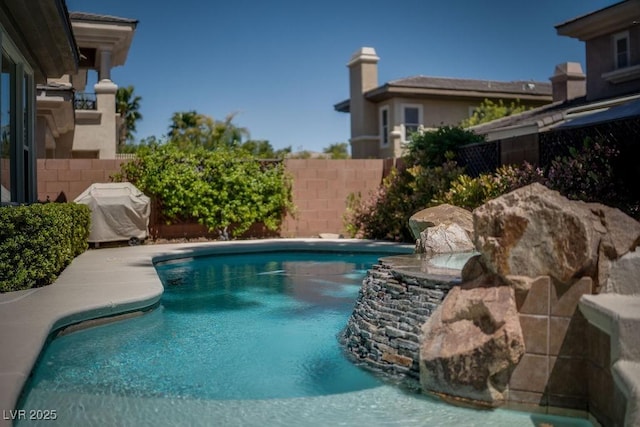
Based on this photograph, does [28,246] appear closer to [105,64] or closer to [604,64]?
[604,64]

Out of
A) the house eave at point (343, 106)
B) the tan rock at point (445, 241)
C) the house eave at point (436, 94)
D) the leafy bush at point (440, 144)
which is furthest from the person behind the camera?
the house eave at point (343, 106)

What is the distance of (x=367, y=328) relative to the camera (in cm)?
578

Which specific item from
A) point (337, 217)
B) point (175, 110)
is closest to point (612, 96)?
point (337, 217)

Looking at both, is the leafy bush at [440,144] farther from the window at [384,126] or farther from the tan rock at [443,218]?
the window at [384,126]

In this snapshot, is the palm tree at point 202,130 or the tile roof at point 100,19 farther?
the palm tree at point 202,130

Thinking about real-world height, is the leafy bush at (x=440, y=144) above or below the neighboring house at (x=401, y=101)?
below

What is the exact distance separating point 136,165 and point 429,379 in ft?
43.1

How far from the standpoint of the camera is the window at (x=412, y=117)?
963 inches

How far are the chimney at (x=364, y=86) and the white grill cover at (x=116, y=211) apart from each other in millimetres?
12256

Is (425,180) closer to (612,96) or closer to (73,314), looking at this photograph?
(612,96)

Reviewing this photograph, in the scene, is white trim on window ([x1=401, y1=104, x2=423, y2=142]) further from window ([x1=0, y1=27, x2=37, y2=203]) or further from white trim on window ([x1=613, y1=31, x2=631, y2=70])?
window ([x1=0, y1=27, x2=37, y2=203])

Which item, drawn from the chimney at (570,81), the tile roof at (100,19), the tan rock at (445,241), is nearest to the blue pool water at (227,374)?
the tan rock at (445,241)

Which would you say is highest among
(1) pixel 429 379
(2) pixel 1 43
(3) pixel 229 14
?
(3) pixel 229 14

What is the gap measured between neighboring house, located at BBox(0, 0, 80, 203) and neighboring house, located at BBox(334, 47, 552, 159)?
14.4 metres
